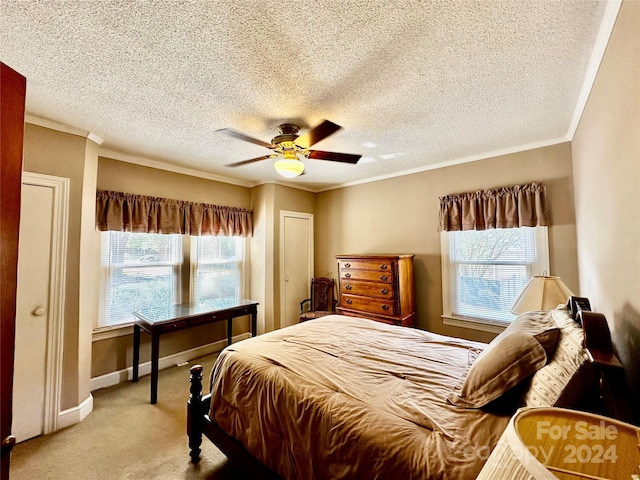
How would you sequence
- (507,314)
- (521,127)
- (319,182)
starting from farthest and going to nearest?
(319,182)
(507,314)
(521,127)

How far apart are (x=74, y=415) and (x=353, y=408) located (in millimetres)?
2648

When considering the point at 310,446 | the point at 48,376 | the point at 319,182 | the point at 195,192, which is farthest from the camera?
the point at 319,182

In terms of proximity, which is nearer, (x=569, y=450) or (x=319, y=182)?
(x=569, y=450)

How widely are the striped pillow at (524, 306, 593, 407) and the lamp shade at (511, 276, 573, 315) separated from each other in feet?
2.89

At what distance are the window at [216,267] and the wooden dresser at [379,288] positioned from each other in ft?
5.53

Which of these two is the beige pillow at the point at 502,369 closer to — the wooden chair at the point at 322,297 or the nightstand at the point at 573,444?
the nightstand at the point at 573,444

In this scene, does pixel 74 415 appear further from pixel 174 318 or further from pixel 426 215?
pixel 426 215

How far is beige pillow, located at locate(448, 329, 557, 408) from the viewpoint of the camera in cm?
121

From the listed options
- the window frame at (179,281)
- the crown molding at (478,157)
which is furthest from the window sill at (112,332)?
the crown molding at (478,157)

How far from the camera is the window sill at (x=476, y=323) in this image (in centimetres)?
310

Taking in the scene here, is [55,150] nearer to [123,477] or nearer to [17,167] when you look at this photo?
[17,167]

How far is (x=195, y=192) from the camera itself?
3891 mm

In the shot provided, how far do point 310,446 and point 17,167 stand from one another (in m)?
1.64

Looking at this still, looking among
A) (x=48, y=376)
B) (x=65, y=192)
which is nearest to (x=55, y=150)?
(x=65, y=192)
